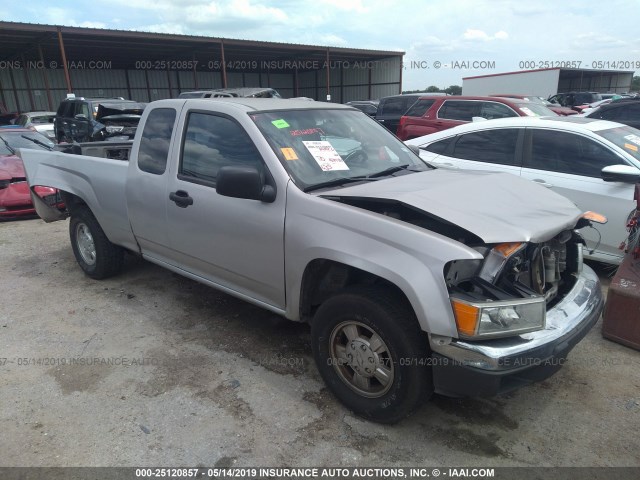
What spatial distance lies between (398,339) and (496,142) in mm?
3769

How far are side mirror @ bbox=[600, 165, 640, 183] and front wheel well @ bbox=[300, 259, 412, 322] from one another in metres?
2.92

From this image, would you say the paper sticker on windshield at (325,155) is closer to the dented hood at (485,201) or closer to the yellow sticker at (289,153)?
the yellow sticker at (289,153)

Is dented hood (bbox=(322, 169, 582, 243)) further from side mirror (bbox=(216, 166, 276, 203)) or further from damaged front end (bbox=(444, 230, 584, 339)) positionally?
side mirror (bbox=(216, 166, 276, 203))

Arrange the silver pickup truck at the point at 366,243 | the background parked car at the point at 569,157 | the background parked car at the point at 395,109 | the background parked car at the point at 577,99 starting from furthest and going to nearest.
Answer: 1. the background parked car at the point at 577,99
2. the background parked car at the point at 395,109
3. the background parked car at the point at 569,157
4. the silver pickup truck at the point at 366,243

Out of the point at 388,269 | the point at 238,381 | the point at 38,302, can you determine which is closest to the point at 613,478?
the point at 388,269

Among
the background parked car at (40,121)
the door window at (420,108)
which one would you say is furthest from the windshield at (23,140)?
the door window at (420,108)

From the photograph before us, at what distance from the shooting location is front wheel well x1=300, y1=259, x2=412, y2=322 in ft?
9.32

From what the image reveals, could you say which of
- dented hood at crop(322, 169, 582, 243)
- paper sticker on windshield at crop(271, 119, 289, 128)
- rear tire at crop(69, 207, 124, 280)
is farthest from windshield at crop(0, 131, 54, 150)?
dented hood at crop(322, 169, 582, 243)

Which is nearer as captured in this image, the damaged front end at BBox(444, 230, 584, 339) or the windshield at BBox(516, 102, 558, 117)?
the damaged front end at BBox(444, 230, 584, 339)

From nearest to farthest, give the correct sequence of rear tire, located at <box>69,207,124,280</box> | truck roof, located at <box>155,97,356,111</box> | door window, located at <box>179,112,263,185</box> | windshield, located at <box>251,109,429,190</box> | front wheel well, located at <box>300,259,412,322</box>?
front wheel well, located at <box>300,259,412,322</box>, windshield, located at <box>251,109,429,190</box>, door window, located at <box>179,112,263,185</box>, truck roof, located at <box>155,97,356,111</box>, rear tire, located at <box>69,207,124,280</box>

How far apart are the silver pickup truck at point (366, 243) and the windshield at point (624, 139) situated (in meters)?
2.04

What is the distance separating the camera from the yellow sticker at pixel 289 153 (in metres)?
3.16

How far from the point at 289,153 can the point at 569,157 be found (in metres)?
3.31

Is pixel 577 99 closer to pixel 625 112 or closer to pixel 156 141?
pixel 625 112
